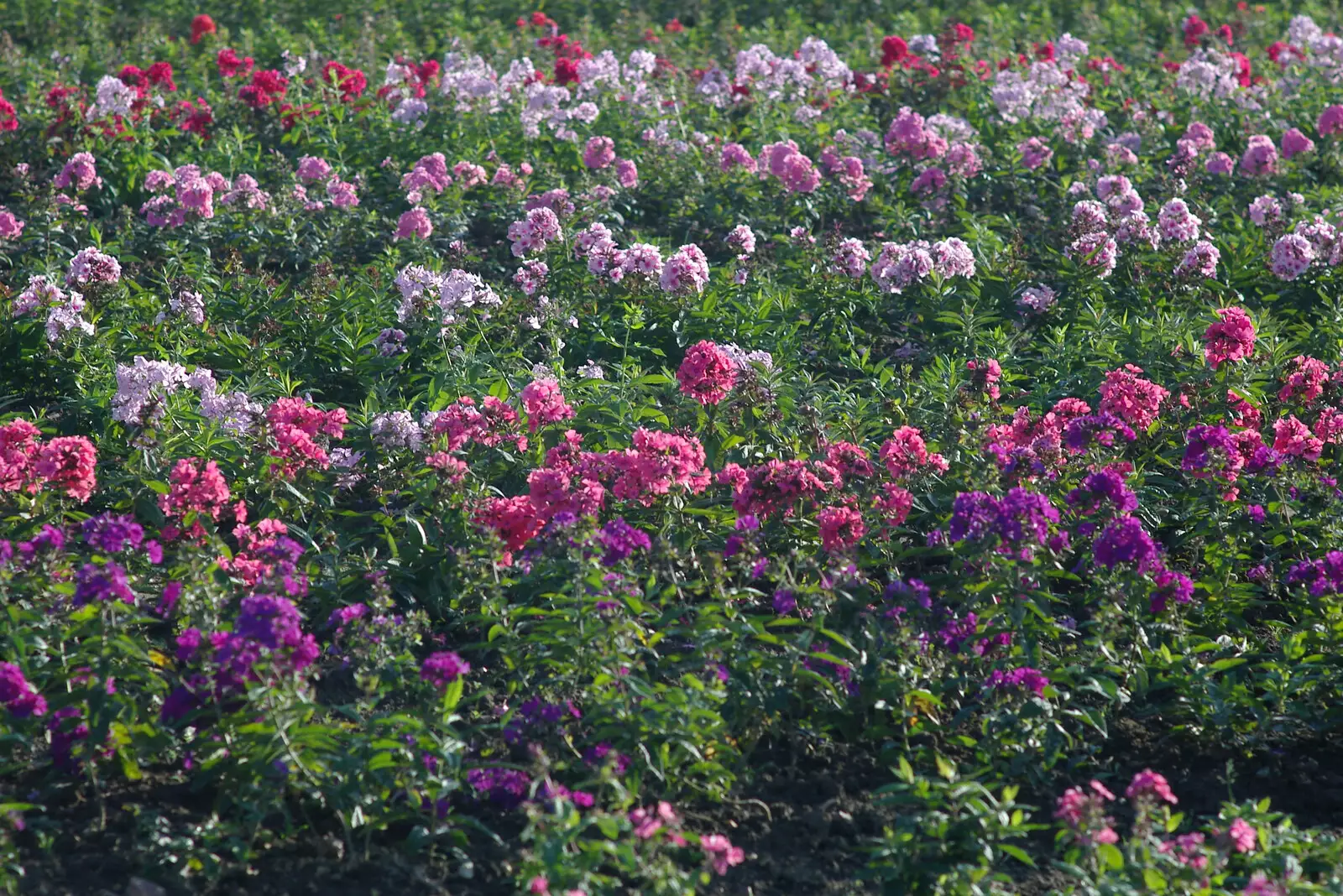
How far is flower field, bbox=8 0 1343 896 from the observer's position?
461cm

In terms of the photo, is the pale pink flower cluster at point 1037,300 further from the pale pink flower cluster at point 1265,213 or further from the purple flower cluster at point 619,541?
the purple flower cluster at point 619,541

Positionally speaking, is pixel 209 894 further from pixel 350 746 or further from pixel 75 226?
pixel 75 226

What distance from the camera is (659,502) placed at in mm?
5945

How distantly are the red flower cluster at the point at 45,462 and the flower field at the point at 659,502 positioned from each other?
0.02 meters

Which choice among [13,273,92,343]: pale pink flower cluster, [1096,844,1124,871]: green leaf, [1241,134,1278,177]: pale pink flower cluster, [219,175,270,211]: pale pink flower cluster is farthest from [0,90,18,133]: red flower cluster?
[1096,844,1124,871]: green leaf

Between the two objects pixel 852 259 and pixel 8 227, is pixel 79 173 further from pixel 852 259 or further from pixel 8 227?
pixel 852 259

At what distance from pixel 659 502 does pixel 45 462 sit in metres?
2.28

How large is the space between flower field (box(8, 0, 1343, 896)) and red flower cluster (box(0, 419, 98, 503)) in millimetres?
18

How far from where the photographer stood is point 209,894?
4449mm

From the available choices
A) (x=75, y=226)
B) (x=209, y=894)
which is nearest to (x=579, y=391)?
(x=209, y=894)

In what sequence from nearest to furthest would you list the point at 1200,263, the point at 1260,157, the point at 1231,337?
the point at 1231,337
the point at 1200,263
the point at 1260,157

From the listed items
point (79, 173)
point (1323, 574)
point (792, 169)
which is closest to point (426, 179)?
point (79, 173)

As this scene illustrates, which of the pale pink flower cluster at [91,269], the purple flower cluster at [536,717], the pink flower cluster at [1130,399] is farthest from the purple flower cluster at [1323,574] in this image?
the pale pink flower cluster at [91,269]

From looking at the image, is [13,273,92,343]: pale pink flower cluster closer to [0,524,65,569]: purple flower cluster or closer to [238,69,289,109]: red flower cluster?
[0,524,65,569]: purple flower cluster
